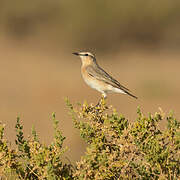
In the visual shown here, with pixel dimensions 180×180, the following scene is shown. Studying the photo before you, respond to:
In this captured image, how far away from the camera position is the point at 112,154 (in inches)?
182

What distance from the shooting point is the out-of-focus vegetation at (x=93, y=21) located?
26750mm

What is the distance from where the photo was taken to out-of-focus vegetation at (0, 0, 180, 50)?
26750 millimetres

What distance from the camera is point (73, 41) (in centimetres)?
2750

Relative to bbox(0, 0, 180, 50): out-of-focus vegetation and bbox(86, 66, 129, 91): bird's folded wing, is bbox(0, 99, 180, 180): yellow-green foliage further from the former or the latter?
bbox(0, 0, 180, 50): out-of-focus vegetation

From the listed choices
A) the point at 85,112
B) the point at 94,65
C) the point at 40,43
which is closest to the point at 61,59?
the point at 40,43

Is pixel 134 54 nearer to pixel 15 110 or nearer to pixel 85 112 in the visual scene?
pixel 15 110

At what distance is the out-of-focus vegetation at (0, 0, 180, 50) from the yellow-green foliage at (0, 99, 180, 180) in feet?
72.4

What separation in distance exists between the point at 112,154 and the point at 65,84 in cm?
1602

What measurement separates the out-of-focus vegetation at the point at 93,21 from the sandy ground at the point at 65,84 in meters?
0.87

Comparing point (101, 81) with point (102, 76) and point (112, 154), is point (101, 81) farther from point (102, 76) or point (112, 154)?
point (112, 154)

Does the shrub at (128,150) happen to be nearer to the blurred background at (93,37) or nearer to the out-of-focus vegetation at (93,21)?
the blurred background at (93,37)

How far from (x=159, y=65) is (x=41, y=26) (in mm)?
6008

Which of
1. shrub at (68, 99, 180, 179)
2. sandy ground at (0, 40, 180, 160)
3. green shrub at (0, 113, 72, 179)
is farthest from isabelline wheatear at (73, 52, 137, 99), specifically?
sandy ground at (0, 40, 180, 160)

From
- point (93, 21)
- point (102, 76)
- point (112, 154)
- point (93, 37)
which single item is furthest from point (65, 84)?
point (112, 154)
